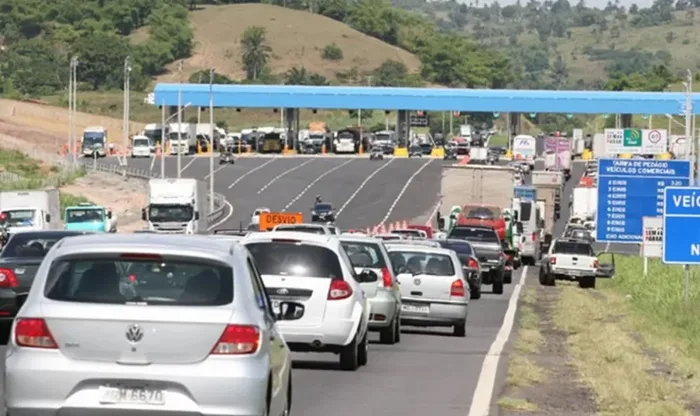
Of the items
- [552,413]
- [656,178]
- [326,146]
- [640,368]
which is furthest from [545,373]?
[326,146]

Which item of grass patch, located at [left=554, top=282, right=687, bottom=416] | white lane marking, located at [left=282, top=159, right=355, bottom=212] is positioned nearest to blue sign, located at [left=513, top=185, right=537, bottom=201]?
white lane marking, located at [left=282, top=159, right=355, bottom=212]

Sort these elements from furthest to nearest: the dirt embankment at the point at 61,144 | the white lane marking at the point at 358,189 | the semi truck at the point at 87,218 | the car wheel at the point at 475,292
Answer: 1. the white lane marking at the point at 358,189
2. the dirt embankment at the point at 61,144
3. the semi truck at the point at 87,218
4. the car wheel at the point at 475,292

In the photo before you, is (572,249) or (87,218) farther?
(87,218)

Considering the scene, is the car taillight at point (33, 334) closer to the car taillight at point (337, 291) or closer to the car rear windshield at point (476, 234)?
the car taillight at point (337, 291)

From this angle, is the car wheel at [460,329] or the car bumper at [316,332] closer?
the car bumper at [316,332]

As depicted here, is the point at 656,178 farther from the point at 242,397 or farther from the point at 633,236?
the point at 242,397

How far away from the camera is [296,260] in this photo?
19.6m

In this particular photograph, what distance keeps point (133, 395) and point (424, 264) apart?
62.9ft

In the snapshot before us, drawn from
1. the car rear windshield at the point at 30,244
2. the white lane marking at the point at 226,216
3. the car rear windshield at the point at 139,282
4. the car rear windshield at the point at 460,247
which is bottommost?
the white lane marking at the point at 226,216

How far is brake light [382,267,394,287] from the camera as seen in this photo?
24.5 meters

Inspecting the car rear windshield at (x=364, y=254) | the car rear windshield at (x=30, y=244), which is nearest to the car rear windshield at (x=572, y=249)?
the car rear windshield at (x=364, y=254)

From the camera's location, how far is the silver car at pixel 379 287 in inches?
959

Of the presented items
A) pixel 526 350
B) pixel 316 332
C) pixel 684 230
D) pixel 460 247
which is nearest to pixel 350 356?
pixel 316 332

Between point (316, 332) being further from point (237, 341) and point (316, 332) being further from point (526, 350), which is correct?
point (237, 341)
